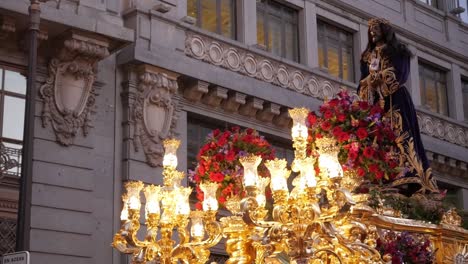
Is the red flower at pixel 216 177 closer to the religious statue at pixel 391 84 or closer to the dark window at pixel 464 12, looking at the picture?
the religious statue at pixel 391 84

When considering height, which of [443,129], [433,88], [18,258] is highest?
[433,88]

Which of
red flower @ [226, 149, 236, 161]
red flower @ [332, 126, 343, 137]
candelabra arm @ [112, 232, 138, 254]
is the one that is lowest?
candelabra arm @ [112, 232, 138, 254]

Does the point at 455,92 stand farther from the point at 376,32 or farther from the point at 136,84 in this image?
the point at 376,32

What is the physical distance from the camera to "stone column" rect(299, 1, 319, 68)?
2314cm

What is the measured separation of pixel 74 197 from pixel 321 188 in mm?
8135

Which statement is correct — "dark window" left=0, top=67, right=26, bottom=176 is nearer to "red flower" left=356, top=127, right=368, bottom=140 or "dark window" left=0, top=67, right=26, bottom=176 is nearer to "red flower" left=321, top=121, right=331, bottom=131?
"red flower" left=321, top=121, right=331, bottom=131

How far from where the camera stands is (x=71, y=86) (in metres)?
17.2

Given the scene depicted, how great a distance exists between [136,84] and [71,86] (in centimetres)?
→ 159

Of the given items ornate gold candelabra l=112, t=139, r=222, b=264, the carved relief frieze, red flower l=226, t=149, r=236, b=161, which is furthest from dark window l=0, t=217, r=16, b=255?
red flower l=226, t=149, r=236, b=161

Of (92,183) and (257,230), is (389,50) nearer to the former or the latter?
(257,230)

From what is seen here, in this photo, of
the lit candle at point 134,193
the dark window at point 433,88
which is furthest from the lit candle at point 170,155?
the dark window at point 433,88

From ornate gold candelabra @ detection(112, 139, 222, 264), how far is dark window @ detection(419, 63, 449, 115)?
16.8m

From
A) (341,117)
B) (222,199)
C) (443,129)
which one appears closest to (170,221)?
(222,199)

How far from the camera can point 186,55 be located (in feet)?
63.7
